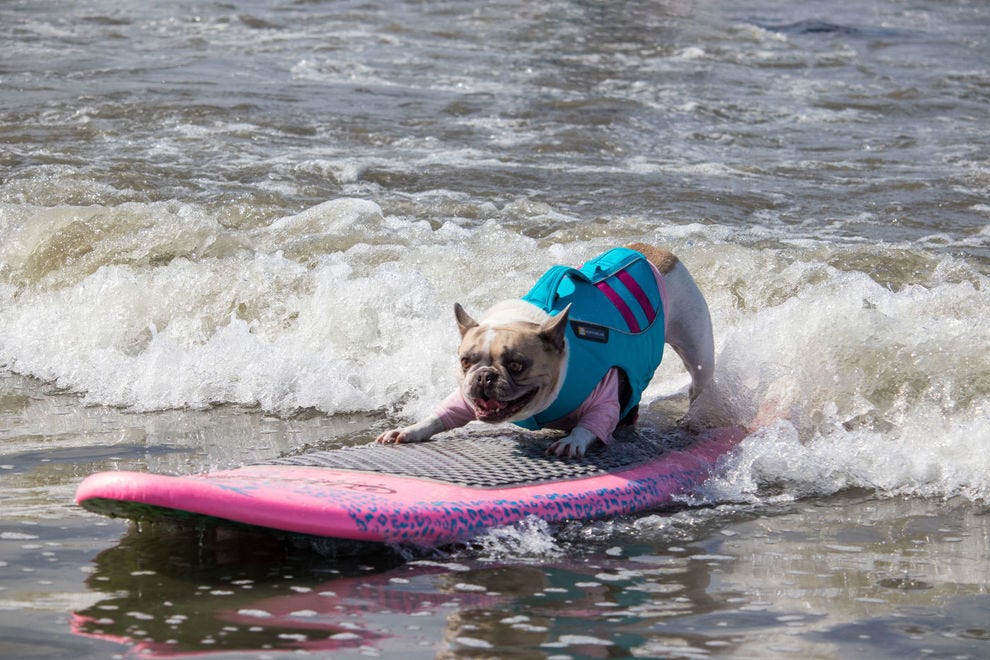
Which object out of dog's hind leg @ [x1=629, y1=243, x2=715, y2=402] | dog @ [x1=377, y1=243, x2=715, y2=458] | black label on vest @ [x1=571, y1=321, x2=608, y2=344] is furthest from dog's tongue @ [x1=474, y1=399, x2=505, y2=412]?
dog's hind leg @ [x1=629, y1=243, x2=715, y2=402]

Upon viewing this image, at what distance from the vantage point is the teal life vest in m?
5.68

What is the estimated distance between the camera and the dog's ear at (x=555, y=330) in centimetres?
546

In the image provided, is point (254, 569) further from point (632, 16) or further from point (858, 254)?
point (632, 16)

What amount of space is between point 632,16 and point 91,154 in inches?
585

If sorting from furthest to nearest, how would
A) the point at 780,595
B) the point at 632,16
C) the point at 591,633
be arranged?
the point at 632,16 → the point at 780,595 → the point at 591,633

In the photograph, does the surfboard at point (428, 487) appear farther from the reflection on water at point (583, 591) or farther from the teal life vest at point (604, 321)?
the teal life vest at point (604, 321)

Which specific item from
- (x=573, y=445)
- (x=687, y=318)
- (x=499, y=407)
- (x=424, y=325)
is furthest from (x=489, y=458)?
(x=424, y=325)

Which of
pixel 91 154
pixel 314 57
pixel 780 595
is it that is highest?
pixel 314 57

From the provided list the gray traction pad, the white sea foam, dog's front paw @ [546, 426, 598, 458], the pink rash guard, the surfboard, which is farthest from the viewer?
the white sea foam

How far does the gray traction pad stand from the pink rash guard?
9 centimetres

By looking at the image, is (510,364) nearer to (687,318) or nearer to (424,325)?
(687,318)

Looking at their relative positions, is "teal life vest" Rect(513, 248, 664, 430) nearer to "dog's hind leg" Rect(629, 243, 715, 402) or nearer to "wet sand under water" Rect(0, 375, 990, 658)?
"dog's hind leg" Rect(629, 243, 715, 402)

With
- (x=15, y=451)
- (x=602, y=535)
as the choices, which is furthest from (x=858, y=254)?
(x=15, y=451)

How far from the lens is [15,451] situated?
6188 mm
